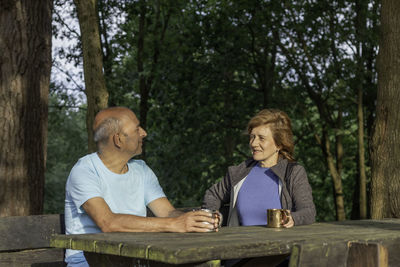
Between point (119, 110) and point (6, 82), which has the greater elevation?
point (6, 82)

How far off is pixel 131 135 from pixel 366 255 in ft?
5.99

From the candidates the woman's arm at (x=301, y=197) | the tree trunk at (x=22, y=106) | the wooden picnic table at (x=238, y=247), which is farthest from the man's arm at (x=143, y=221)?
the tree trunk at (x=22, y=106)

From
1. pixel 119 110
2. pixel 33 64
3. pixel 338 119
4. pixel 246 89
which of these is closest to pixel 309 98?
pixel 338 119

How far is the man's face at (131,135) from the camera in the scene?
13.8 ft

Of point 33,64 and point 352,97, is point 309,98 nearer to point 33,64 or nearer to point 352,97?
point 352,97

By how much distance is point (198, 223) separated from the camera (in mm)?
3588

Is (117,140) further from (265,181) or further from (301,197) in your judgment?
(301,197)

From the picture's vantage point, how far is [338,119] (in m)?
15.3

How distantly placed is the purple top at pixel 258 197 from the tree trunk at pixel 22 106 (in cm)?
238

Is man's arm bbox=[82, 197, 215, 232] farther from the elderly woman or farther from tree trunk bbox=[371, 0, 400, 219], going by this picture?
tree trunk bbox=[371, 0, 400, 219]

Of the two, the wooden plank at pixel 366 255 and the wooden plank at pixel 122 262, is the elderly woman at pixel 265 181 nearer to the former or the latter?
the wooden plank at pixel 366 255

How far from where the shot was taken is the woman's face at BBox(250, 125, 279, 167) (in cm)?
486

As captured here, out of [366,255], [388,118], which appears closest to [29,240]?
[366,255]

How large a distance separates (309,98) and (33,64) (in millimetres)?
9869
